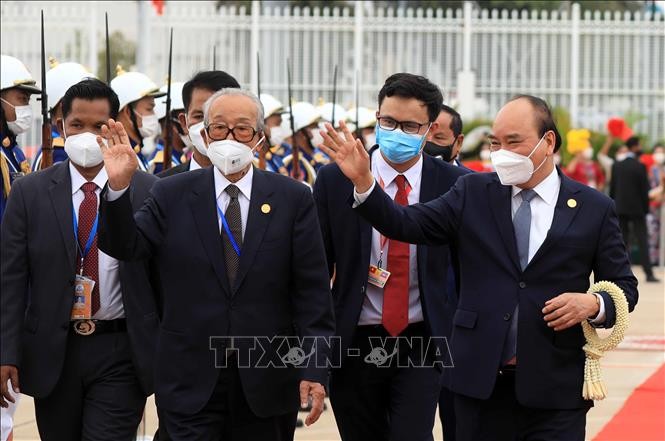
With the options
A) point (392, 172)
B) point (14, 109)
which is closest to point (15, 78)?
point (14, 109)

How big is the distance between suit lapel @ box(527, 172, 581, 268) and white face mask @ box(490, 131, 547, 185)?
15 centimetres

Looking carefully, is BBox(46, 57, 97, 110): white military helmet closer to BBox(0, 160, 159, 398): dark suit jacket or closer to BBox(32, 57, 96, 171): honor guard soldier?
BBox(32, 57, 96, 171): honor guard soldier

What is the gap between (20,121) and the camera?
8938 mm

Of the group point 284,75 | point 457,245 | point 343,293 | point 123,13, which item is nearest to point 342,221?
point 343,293

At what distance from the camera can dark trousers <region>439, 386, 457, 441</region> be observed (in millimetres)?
7113

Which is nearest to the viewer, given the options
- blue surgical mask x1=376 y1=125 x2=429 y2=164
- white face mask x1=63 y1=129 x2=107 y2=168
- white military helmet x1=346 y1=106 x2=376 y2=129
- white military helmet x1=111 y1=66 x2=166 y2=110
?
white face mask x1=63 y1=129 x2=107 y2=168

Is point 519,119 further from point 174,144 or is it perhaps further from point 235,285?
point 174,144

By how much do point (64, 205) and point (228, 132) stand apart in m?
0.74

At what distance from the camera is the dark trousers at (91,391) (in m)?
5.64

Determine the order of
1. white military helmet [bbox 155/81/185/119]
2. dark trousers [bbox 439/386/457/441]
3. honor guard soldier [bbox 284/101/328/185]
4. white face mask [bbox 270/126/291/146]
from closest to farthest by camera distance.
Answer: dark trousers [bbox 439/386/457/441] → white military helmet [bbox 155/81/185/119] → white face mask [bbox 270/126/291/146] → honor guard soldier [bbox 284/101/328/185]

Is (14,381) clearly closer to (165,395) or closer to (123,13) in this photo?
(165,395)

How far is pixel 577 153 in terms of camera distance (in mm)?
22750

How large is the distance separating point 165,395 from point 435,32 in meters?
21.0

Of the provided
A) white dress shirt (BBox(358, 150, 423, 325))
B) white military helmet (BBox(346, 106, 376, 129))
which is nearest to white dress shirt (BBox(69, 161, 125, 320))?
white dress shirt (BBox(358, 150, 423, 325))
